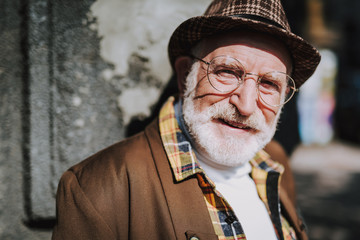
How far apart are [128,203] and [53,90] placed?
0.92m

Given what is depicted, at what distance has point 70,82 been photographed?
5.82 ft

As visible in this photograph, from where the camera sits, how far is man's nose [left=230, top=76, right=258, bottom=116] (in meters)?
1.47

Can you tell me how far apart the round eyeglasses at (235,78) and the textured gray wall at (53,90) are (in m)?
0.69

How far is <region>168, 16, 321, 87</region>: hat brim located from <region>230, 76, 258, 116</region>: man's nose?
0.29 m

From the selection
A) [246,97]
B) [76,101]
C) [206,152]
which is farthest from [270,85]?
[76,101]

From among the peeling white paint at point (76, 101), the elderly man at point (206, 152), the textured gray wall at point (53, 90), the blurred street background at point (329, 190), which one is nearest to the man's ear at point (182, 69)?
the elderly man at point (206, 152)

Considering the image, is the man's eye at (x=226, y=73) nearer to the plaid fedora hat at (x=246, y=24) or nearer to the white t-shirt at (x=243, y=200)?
the plaid fedora hat at (x=246, y=24)

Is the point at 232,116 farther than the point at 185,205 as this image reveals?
Yes

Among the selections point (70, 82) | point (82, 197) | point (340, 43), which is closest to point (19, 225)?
point (82, 197)

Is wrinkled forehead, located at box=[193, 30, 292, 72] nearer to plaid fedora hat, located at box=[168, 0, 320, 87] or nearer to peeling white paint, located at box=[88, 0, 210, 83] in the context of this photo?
plaid fedora hat, located at box=[168, 0, 320, 87]

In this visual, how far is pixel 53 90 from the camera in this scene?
1.74 metres

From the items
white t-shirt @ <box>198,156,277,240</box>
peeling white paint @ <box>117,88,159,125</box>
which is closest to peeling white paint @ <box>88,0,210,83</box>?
peeling white paint @ <box>117,88,159,125</box>

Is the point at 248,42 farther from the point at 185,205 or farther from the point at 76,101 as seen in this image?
the point at 76,101

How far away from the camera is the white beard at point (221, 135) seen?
152 cm
